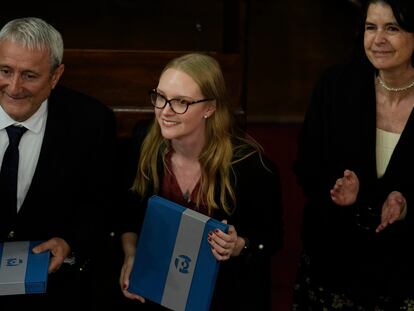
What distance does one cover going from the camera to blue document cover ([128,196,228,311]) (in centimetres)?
198

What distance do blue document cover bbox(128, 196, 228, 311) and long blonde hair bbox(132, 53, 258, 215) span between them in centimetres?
17

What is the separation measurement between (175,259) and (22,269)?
44 centimetres

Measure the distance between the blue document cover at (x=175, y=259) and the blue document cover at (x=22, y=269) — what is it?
29cm

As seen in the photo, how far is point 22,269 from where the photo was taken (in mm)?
1951

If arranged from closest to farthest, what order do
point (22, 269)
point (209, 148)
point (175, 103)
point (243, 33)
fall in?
point (22, 269) < point (175, 103) < point (209, 148) < point (243, 33)

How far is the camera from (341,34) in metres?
5.04

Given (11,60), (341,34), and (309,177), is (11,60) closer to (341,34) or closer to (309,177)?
(309,177)

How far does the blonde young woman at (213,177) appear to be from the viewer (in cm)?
209

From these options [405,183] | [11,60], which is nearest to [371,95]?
[405,183]

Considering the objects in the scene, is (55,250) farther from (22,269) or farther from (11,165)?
(11,165)

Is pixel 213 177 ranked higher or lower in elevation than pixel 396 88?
lower

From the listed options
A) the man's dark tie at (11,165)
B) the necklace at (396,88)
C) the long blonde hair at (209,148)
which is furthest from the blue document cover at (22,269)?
the necklace at (396,88)

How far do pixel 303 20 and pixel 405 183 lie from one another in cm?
316

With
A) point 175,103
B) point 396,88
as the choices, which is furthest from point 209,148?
point 396,88
